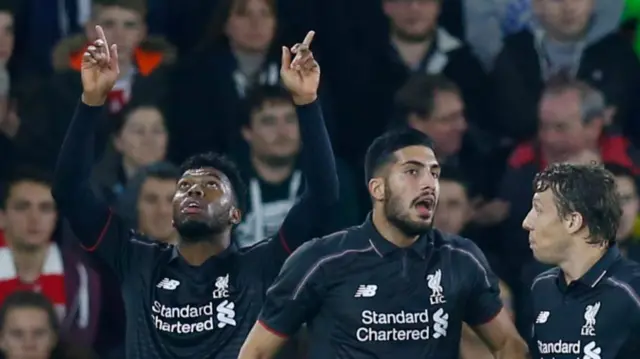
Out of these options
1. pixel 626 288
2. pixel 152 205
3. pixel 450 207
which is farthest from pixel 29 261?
pixel 626 288

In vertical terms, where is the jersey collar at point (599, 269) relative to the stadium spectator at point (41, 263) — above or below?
above

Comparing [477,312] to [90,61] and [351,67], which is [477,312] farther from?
[351,67]

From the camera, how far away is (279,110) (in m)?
7.96

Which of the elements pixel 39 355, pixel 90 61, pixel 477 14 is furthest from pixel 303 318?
pixel 477 14

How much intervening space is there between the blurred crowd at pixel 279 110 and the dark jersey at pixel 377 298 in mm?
1491

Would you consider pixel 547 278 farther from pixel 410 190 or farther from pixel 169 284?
pixel 169 284

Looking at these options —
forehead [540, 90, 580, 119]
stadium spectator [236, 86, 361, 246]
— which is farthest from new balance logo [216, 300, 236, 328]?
forehead [540, 90, 580, 119]

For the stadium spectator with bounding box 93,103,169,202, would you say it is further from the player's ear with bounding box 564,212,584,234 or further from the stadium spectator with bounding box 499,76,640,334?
the player's ear with bounding box 564,212,584,234

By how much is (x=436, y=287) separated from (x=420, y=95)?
80.0 inches

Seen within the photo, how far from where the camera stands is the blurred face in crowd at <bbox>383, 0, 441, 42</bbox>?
8.16m

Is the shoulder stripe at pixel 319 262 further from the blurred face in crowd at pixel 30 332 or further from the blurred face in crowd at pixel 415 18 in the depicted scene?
the blurred face in crowd at pixel 415 18

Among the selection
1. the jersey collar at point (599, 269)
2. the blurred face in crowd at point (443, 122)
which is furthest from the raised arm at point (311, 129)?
the blurred face in crowd at point (443, 122)

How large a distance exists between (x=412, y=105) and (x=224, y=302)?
1.89 metres

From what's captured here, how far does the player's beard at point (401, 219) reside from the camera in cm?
599
